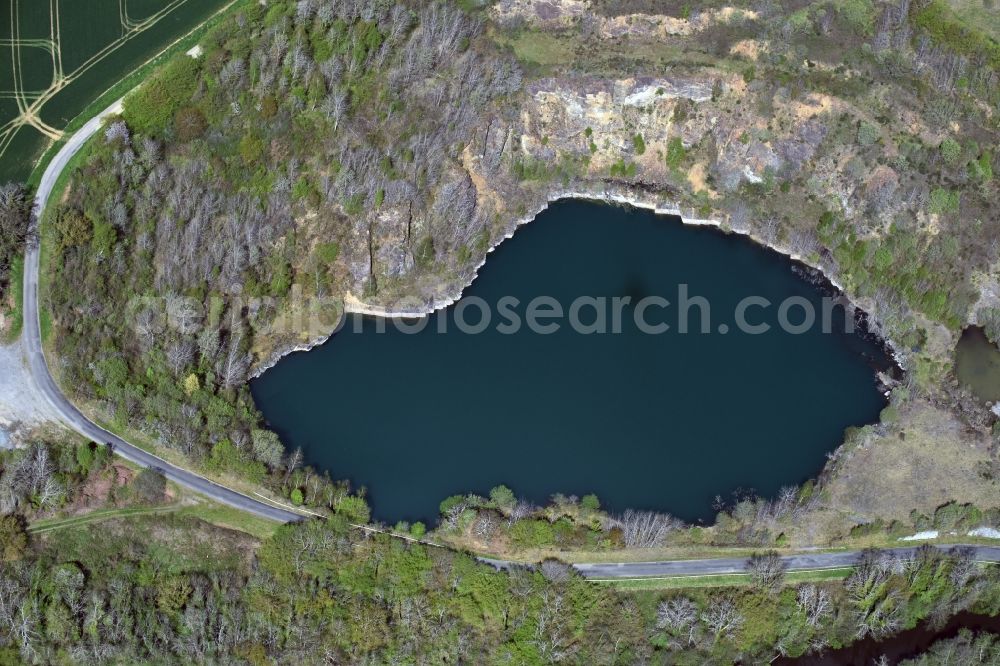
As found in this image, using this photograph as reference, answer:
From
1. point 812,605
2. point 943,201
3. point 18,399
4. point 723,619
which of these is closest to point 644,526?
point 723,619

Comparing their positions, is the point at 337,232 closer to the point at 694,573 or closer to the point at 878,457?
the point at 694,573

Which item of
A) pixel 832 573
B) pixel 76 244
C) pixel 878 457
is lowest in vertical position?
pixel 832 573

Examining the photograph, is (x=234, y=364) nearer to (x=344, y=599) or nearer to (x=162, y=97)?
(x=344, y=599)

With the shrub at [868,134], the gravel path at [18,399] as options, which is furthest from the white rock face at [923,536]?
the gravel path at [18,399]

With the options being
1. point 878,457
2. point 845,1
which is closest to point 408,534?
point 878,457

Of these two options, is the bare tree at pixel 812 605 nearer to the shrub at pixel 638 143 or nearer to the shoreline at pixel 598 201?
the shoreline at pixel 598 201

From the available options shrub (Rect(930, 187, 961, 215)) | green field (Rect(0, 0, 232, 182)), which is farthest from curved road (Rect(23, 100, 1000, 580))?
shrub (Rect(930, 187, 961, 215))
